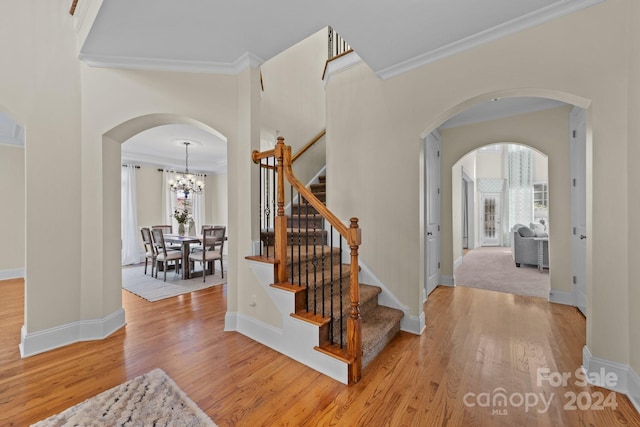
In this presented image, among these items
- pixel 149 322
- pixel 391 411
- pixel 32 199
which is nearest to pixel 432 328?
pixel 391 411

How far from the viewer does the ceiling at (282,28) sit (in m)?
1.96

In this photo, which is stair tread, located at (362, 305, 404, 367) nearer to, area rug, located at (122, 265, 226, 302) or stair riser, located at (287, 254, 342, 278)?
stair riser, located at (287, 254, 342, 278)

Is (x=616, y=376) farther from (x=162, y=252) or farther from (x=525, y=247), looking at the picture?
(x=162, y=252)

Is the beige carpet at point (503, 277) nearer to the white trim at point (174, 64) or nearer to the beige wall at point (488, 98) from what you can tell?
the beige wall at point (488, 98)

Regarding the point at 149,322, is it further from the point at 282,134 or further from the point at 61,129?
the point at 282,134

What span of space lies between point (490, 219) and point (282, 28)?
10.2 m

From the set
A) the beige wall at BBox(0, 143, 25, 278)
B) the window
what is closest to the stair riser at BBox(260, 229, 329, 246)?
the beige wall at BBox(0, 143, 25, 278)

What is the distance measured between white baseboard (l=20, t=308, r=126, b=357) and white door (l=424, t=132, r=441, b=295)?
3.81 metres

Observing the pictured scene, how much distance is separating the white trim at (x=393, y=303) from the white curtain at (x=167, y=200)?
6.61 m

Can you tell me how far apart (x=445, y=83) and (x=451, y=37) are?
37cm

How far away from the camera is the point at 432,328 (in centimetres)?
286

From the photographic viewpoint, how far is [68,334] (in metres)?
2.52

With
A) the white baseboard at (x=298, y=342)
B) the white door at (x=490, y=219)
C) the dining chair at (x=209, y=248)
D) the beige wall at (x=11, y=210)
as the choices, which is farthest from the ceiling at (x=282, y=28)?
the white door at (x=490, y=219)

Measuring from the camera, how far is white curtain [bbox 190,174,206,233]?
27.0 ft
